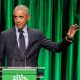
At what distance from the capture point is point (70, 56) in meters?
4.50

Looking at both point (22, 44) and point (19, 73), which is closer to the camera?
point (19, 73)

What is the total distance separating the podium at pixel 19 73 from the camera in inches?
93.2

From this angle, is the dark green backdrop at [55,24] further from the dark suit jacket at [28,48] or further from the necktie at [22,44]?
the necktie at [22,44]

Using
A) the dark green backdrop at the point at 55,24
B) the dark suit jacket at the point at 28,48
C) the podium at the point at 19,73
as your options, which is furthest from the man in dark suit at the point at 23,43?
the dark green backdrop at the point at 55,24

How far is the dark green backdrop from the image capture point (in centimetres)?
445

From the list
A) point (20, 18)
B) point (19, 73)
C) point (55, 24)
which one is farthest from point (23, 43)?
point (55, 24)

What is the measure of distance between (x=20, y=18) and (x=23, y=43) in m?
0.22

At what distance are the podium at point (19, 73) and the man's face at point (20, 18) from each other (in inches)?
27.7

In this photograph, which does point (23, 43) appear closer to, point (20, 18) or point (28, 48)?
point (28, 48)

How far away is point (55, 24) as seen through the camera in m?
4.48

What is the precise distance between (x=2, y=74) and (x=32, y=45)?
78 centimetres

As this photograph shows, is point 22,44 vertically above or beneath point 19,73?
above

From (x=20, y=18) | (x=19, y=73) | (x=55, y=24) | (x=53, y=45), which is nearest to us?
(x=19, y=73)

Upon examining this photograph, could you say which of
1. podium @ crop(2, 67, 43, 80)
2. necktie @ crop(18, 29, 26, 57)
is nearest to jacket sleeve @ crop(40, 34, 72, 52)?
necktie @ crop(18, 29, 26, 57)
